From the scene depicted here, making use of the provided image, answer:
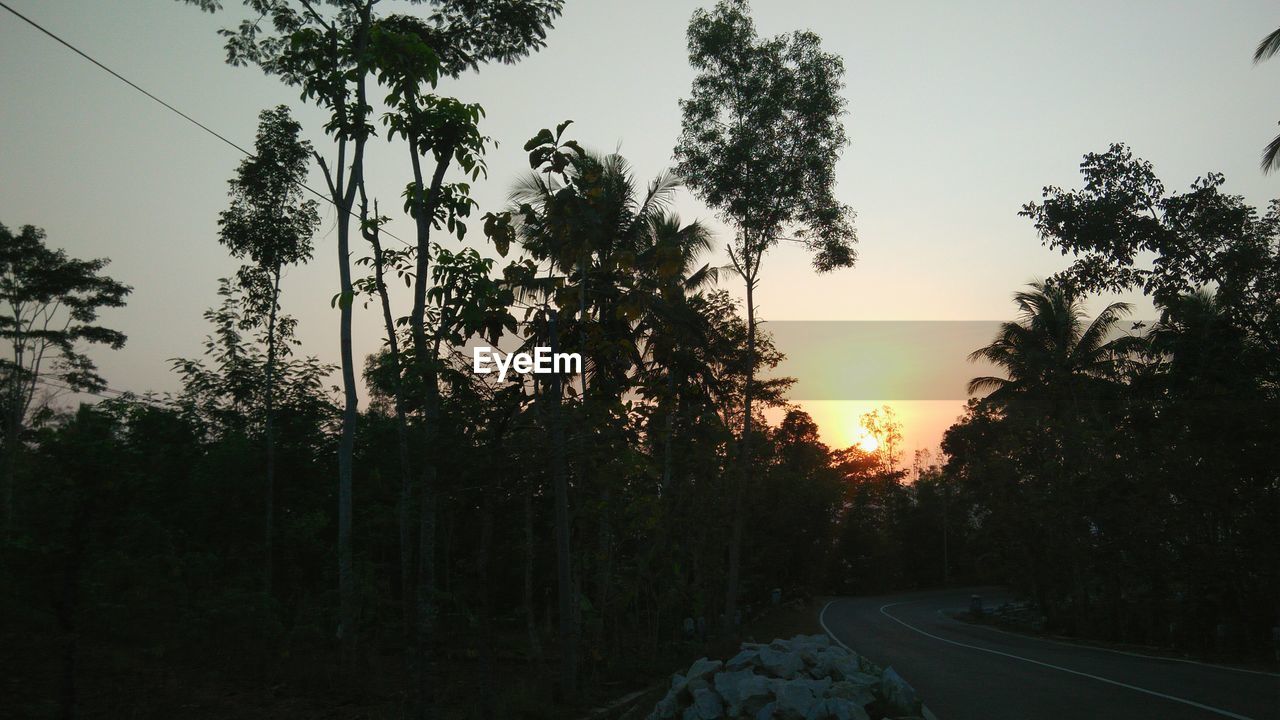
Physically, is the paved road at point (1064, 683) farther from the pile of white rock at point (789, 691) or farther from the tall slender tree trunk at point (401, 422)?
the tall slender tree trunk at point (401, 422)

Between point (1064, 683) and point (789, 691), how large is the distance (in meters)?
6.68

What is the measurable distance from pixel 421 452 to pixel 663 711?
4.35 metres

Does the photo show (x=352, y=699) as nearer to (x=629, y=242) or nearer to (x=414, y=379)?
(x=414, y=379)

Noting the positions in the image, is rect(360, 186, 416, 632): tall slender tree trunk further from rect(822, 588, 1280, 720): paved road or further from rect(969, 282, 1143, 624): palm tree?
rect(969, 282, 1143, 624): palm tree

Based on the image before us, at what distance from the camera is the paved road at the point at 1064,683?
10.7m

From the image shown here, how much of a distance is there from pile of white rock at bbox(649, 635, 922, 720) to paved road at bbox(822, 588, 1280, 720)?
149cm

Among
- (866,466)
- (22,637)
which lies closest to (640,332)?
(22,637)

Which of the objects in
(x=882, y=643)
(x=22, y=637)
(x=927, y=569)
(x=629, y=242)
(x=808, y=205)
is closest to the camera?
(x=22, y=637)

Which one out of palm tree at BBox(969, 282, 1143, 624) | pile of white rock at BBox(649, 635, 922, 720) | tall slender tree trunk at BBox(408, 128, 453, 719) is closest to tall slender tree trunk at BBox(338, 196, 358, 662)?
tall slender tree trunk at BBox(408, 128, 453, 719)

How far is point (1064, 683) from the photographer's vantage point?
43.4 ft

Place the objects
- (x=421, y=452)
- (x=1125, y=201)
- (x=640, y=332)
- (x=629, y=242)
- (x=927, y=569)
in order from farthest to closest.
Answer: (x=927, y=569) < (x=629, y=242) < (x=1125, y=201) < (x=640, y=332) < (x=421, y=452)

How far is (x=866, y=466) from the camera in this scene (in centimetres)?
7488

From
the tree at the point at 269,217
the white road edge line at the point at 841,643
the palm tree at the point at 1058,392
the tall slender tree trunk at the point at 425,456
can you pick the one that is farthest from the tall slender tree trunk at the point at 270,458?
the palm tree at the point at 1058,392

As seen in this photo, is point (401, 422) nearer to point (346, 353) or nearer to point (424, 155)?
point (424, 155)
